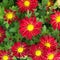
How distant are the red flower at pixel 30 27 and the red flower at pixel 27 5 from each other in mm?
61

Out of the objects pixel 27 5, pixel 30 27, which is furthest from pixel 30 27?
pixel 27 5

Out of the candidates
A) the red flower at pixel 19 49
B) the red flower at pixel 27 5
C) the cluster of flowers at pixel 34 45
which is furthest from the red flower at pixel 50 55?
the red flower at pixel 27 5

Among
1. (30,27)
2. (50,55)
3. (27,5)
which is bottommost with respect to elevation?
(50,55)

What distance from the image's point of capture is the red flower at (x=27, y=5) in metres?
1.38

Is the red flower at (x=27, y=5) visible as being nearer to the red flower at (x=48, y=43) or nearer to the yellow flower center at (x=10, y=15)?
the yellow flower center at (x=10, y=15)

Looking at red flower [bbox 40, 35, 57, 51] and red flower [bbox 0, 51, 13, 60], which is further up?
red flower [bbox 40, 35, 57, 51]

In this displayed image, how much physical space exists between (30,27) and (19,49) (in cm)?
12

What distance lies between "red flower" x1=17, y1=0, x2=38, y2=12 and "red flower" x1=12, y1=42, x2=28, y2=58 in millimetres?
173

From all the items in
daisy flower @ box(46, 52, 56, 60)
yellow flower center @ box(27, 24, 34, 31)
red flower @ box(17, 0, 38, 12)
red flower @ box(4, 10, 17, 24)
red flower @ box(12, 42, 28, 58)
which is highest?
red flower @ box(17, 0, 38, 12)

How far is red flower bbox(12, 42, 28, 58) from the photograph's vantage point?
1332 millimetres

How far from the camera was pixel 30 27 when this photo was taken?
1357 mm

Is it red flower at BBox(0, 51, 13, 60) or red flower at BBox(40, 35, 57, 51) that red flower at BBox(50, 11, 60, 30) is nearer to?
red flower at BBox(40, 35, 57, 51)

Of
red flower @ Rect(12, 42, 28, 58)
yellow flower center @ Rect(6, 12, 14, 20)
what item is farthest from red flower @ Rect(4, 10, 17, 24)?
red flower @ Rect(12, 42, 28, 58)

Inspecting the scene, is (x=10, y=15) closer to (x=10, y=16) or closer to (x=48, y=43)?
(x=10, y=16)
